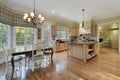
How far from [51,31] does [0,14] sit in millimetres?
3883

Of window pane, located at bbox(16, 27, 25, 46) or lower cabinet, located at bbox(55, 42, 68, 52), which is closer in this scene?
window pane, located at bbox(16, 27, 25, 46)

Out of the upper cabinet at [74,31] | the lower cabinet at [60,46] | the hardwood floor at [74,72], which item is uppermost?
the upper cabinet at [74,31]

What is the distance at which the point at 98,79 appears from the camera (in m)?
2.71

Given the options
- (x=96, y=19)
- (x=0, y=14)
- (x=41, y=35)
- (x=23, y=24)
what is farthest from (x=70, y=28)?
(x=0, y=14)

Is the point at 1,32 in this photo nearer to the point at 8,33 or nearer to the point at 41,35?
the point at 8,33

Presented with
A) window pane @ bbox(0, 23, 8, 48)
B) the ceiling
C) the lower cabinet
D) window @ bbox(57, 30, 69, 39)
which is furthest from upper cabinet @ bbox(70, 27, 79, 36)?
window pane @ bbox(0, 23, 8, 48)

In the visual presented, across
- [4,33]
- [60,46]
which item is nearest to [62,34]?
[60,46]

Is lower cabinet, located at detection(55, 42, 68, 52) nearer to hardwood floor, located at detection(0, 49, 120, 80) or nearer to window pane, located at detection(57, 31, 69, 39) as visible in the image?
window pane, located at detection(57, 31, 69, 39)

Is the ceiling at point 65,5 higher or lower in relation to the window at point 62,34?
higher

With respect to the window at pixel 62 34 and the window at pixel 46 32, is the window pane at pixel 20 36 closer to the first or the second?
the window at pixel 46 32

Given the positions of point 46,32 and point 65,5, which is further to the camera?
point 46,32

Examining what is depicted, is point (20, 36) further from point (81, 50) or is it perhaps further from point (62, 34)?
point (62, 34)

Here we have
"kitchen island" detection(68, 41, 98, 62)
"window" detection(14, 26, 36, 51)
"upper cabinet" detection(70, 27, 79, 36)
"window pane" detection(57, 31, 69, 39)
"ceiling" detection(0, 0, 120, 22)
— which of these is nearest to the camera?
"ceiling" detection(0, 0, 120, 22)

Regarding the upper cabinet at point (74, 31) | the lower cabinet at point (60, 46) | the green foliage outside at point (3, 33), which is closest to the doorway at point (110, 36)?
the upper cabinet at point (74, 31)
